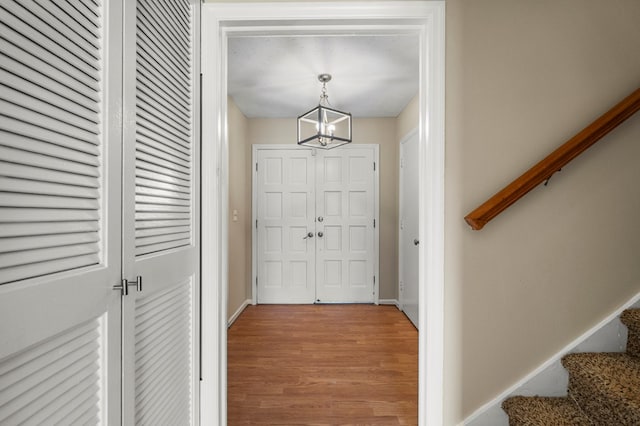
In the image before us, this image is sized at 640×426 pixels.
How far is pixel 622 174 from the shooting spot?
1532 mm

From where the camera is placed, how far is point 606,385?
126 cm

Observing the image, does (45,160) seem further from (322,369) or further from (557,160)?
(322,369)

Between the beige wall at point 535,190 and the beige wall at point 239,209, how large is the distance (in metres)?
2.80

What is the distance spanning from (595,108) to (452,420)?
150cm

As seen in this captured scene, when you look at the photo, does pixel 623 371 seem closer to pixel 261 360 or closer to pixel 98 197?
pixel 98 197

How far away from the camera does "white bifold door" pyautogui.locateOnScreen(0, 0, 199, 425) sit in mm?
656

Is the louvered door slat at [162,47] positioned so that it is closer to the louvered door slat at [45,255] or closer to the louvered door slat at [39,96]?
the louvered door slat at [39,96]

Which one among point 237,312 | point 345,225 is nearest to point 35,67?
point 237,312

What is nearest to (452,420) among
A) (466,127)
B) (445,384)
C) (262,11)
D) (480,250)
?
(445,384)

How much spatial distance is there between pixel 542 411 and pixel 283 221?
11.9ft

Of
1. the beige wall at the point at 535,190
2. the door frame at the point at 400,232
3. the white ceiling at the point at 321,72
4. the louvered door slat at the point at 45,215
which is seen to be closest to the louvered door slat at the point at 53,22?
the louvered door slat at the point at 45,215

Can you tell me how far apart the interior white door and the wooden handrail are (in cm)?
231

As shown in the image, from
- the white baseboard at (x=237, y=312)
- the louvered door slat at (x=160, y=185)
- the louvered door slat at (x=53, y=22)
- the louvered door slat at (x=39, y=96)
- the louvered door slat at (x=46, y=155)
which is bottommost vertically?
the white baseboard at (x=237, y=312)

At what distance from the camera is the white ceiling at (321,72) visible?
2670 millimetres
